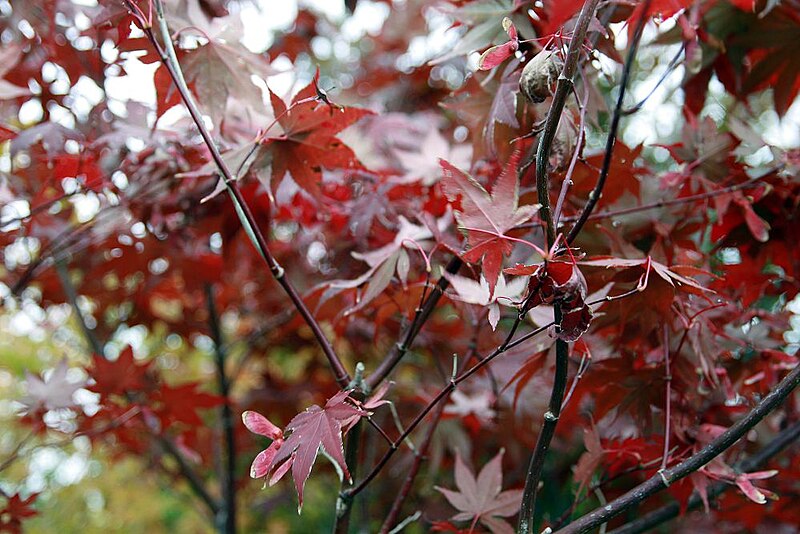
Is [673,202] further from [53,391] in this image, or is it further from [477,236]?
[53,391]

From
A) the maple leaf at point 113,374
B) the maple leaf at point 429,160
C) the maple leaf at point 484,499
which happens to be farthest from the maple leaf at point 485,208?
the maple leaf at point 113,374

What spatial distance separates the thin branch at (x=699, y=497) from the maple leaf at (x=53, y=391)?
2.99 ft

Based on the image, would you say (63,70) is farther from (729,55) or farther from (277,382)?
(729,55)

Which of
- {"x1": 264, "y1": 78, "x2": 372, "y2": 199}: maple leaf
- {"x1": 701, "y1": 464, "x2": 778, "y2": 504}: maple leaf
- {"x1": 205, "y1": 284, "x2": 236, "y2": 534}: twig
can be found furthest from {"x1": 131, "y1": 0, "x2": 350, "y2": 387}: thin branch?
{"x1": 205, "y1": 284, "x2": 236, "y2": 534}: twig

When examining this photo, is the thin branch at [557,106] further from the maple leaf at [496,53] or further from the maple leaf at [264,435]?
the maple leaf at [264,435]

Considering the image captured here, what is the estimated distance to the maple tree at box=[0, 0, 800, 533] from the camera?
0.68 meters

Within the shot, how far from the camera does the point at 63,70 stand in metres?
1.30

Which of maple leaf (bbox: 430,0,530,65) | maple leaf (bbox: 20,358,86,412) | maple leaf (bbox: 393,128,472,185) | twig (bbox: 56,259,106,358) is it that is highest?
maple leaf (bbox: 430,0,530,65)

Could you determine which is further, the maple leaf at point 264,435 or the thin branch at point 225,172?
the thin branch at point 225,172

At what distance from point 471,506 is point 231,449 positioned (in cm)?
89

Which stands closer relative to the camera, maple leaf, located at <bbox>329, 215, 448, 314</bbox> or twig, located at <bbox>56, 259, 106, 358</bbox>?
maple leaf, located at <bbox>329, 215, 448, 314</bbox>

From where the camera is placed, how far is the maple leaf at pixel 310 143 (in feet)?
2.77

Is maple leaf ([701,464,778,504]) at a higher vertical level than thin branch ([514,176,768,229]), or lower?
lower

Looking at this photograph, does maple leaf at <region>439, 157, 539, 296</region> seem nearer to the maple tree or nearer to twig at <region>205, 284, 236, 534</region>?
the maple tree
